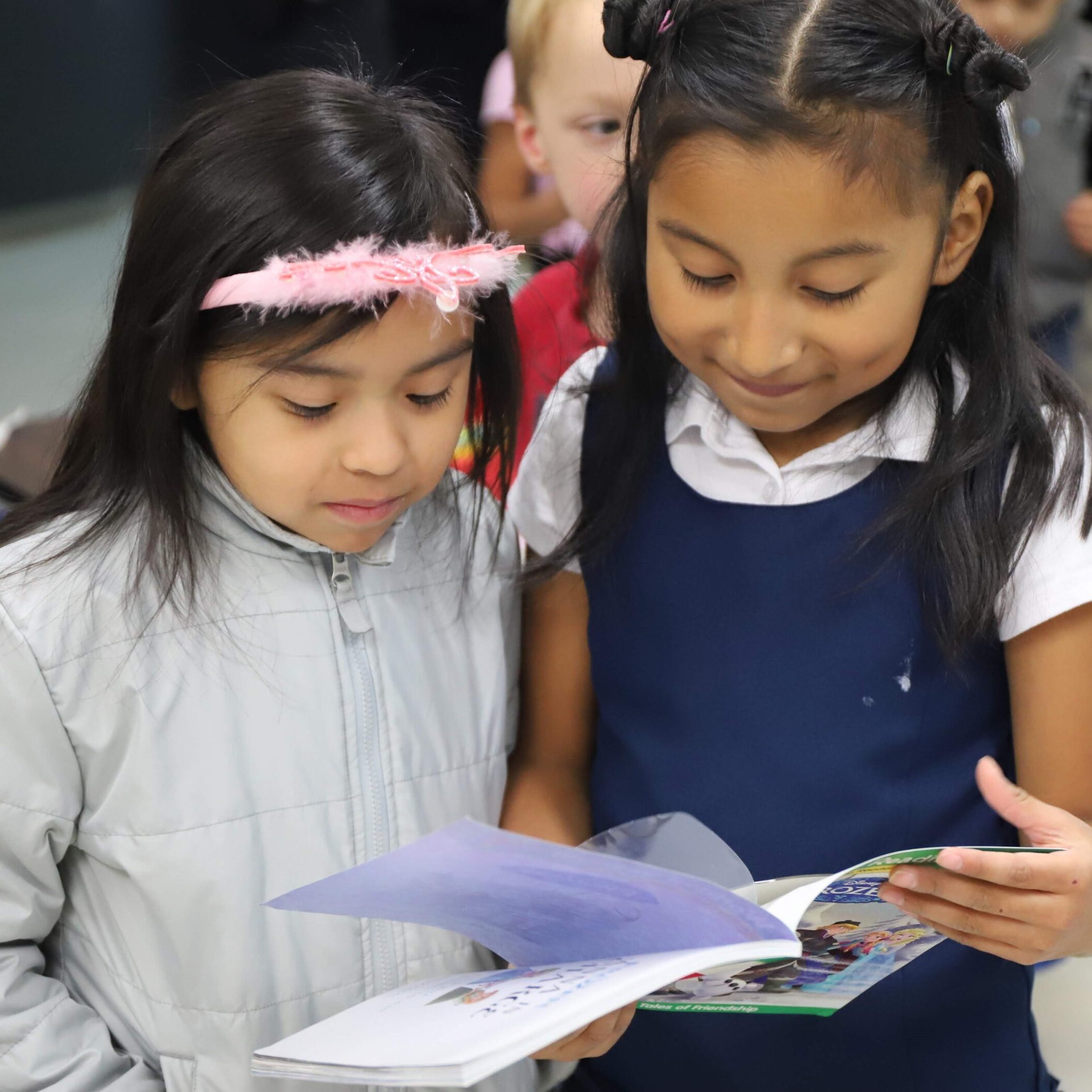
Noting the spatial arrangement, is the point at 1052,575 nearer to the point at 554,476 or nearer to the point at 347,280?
the point at 554,476

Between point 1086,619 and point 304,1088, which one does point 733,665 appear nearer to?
point 1086,619

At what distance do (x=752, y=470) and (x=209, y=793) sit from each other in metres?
0.53

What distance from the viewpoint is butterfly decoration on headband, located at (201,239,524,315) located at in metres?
0.97

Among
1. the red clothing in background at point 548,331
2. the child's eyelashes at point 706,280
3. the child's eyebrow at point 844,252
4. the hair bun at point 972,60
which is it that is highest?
the hair bun at point 972,60

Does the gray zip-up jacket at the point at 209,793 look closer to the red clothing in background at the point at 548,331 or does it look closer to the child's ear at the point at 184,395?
the child's ear at the point at 184,395

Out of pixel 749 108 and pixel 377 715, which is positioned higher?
pixel 749 108

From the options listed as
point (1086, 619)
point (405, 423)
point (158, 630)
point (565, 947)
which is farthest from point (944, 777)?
point (158, 630)

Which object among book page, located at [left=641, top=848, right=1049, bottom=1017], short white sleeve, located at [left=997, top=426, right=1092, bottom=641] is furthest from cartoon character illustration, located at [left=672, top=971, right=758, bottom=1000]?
short white sleeve, located at [left=997, top=426, right=1092, bottom=641]

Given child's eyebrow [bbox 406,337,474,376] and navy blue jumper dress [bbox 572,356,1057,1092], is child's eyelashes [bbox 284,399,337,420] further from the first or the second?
navy blue jumper dress [bbox 572,356,1057,1092]

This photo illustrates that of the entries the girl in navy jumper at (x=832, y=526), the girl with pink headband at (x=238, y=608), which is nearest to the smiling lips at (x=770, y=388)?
the girl in navy jumper at (x=832, y=526)

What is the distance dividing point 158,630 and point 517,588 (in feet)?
1.14

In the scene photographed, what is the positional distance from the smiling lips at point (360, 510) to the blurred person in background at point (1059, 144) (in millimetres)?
1167

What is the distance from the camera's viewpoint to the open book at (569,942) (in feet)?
2.58

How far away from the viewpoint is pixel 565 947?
933 mm
